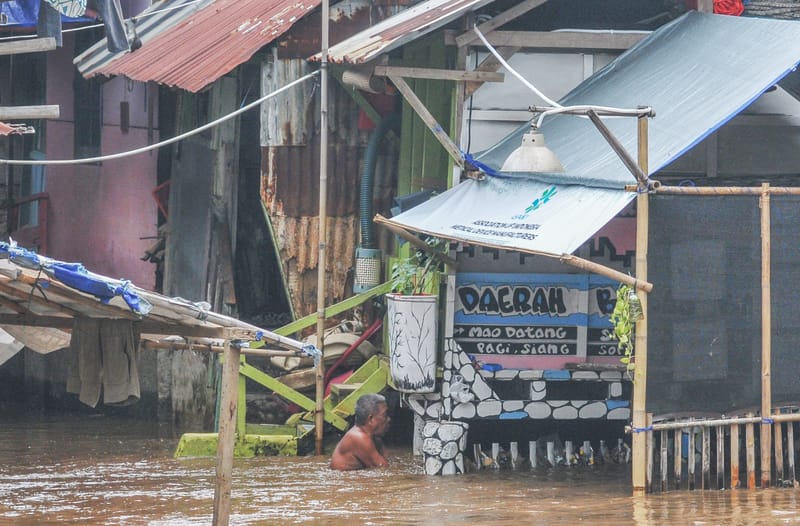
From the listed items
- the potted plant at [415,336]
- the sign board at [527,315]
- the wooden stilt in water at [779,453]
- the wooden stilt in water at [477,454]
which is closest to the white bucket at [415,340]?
the potted plant at [415,336]

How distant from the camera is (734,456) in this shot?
10.8m

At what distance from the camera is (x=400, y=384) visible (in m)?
12.2

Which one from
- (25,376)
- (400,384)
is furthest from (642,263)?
(25,376)

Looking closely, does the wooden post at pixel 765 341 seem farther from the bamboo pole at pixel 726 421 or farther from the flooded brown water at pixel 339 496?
the flooded brown water at pixel 339 496

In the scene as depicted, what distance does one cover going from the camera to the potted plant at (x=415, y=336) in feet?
39.5

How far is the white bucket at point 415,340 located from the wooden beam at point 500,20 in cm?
218

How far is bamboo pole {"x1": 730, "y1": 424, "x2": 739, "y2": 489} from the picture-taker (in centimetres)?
1072

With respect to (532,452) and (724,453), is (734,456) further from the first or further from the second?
(532,452)

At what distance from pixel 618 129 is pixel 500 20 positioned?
1.49 m

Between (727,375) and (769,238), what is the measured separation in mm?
1066

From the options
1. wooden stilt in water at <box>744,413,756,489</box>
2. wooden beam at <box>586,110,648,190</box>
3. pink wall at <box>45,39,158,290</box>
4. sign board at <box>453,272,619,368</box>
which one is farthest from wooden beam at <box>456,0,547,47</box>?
pink wall at <box>45,39,158,290</box>

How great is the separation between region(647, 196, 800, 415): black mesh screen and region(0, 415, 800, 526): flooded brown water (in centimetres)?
78

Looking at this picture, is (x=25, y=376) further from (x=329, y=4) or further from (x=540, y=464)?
(x=540, y=464)

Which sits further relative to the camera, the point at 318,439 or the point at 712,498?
the point at 318,439
